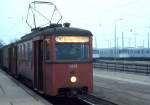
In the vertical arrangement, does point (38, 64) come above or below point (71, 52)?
below

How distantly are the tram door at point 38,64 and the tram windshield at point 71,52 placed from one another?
4.60 ft

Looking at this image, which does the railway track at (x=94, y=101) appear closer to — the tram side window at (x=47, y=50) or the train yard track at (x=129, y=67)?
the tram side window at (x=47, y=50)

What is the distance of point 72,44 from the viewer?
16266 mm

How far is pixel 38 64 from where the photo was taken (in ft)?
58.7

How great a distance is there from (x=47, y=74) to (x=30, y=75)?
11.8ft

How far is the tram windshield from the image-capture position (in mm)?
16125

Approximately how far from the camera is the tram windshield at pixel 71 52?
1612cm

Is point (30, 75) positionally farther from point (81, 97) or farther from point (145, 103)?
point (145, 103)

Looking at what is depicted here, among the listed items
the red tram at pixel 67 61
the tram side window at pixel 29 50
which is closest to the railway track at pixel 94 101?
the red tram at pixel 67 61

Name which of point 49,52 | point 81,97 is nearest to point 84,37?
point 49,52

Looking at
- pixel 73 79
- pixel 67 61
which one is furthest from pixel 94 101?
pixel 67 61

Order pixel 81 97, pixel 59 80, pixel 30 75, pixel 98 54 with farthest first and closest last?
pixel 98 54, pixel 30 75, pixel 81 97, pixel 59 80

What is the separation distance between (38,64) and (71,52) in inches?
88.0

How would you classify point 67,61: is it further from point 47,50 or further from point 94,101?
point 94,101
